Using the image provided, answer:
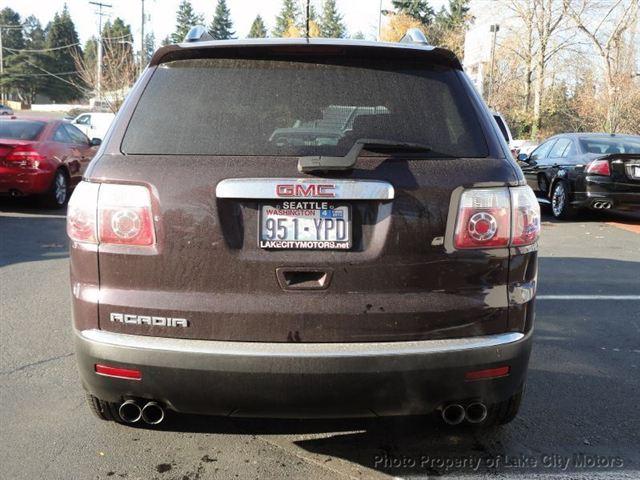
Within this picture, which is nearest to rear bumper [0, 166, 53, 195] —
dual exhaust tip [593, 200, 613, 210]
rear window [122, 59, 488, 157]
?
rear window [122, 59, 488, 157]

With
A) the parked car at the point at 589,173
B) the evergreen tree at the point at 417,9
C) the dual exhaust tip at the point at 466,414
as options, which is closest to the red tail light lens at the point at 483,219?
the dual exhaust tip at the point at 466,414

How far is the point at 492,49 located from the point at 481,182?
122ft

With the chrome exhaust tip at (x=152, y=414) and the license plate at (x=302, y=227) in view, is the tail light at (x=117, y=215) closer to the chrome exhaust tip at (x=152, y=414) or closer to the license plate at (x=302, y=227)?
the license plate at (x=302, y=227)

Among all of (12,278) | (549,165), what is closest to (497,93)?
(549,165)

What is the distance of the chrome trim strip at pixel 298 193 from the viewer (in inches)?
97.0

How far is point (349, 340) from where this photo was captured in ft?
8.17

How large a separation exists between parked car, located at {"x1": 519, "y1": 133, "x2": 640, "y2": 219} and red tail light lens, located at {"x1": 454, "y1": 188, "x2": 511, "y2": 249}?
8.02 m

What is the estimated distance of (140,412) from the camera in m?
2.75

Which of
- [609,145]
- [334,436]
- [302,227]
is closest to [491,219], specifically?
[302,227]

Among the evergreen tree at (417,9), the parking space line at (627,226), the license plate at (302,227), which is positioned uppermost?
the evergreen tree at (417,9)

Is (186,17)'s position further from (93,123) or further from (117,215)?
(117,215)

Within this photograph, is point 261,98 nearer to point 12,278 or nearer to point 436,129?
point 436,129

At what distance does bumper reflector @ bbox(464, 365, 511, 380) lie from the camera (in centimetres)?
254

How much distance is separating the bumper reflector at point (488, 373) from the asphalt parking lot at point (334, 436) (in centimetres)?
61
